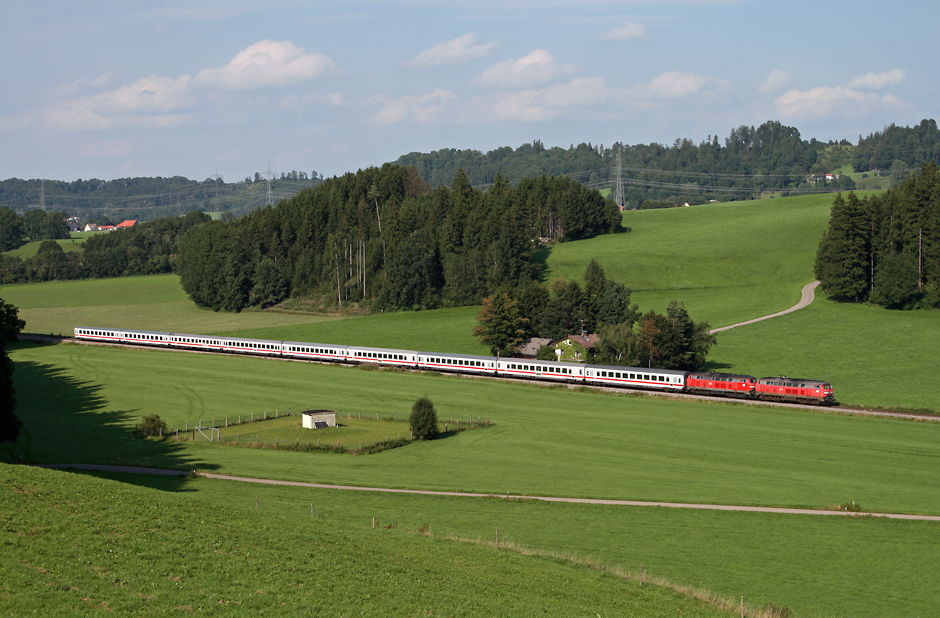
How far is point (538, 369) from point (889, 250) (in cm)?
5739

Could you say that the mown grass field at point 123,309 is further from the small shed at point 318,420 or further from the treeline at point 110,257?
the small shed at point 318,420

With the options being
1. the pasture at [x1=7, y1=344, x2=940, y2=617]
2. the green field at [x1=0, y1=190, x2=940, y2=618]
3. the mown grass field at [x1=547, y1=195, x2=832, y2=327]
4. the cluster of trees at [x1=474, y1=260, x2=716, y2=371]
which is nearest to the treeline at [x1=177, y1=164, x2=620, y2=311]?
the mown grass field at [x1=547, y1=195, x2=832, y2=327]

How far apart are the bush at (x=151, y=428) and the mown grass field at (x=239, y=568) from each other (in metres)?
21.3

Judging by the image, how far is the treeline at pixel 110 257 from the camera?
168 meters

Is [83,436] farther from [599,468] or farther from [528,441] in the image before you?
[599,468]

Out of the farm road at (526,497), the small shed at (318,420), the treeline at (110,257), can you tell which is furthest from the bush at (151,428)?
the treeline at (110,257)

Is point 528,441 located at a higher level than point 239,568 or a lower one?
lower

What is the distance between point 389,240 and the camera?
123812 mm

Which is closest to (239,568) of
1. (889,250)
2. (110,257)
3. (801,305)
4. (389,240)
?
(801,305)

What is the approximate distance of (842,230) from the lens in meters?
97.8

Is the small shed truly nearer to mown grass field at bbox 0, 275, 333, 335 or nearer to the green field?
the green field

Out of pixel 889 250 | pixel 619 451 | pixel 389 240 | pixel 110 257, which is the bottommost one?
pixel 619 451

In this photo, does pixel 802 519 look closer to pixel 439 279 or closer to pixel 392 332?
pixel 392 332

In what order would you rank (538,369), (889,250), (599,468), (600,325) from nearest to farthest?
1. (599,468)
2. (538,369)
3. (600,325)
4. (889,250)
